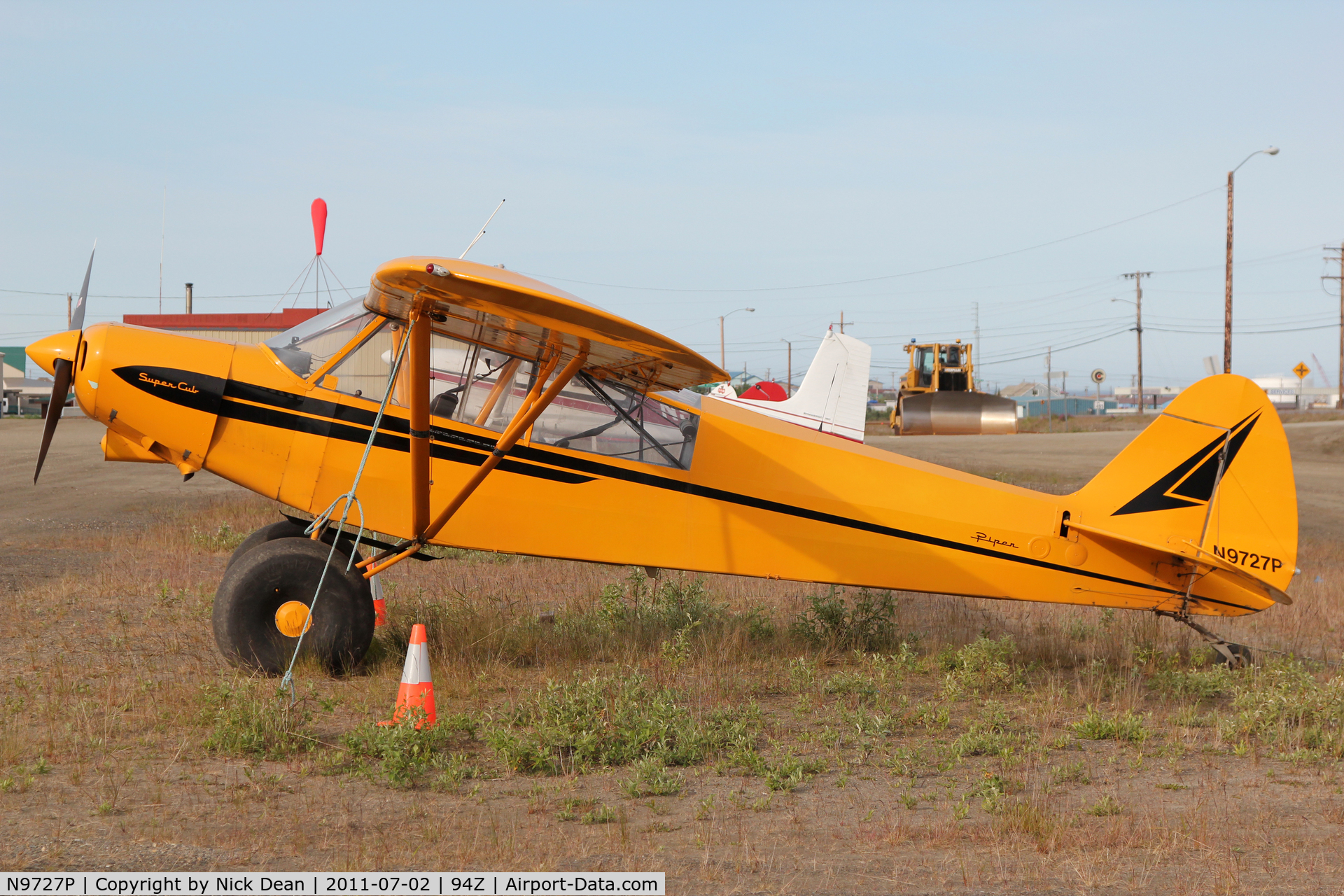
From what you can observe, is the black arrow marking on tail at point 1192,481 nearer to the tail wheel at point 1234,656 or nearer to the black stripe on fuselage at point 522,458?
the black stripe on fuselage at point 522,458

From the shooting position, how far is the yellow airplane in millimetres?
6238

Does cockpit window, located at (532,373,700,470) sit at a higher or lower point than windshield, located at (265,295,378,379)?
lower

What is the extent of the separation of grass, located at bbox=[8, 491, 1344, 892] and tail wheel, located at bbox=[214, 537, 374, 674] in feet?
0.70

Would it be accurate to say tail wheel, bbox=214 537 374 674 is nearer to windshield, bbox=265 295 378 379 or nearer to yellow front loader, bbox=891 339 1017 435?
windshield, bbox=265 295 378 379

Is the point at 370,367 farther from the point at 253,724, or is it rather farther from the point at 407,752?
the point at 407,752

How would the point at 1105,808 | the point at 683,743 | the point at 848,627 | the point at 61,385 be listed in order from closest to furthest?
the point at 1105,808 → the point at 683,743 → the point at 61,385 → the point at 848,627

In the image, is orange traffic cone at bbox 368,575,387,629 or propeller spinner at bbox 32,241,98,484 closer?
propeller spinner at bbox 32,241,98,484

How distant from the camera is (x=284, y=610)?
6105 mm

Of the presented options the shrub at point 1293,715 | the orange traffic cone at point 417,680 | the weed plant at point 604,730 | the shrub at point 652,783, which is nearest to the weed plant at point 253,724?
the orange traffic cone at point 417,680

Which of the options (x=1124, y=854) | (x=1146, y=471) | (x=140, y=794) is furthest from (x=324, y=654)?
(x=1146, y=471)

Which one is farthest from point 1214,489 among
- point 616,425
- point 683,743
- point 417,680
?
point 417,680

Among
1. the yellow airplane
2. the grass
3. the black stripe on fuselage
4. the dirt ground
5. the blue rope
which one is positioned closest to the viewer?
the dirt ground
